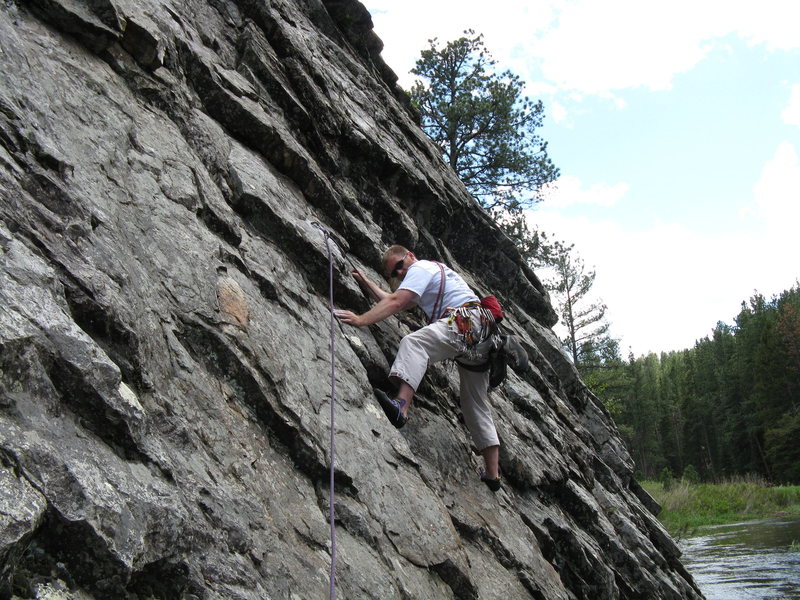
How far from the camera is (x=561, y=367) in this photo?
1208cm

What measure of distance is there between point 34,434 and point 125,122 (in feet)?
10.6

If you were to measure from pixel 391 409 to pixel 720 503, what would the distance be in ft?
86.2

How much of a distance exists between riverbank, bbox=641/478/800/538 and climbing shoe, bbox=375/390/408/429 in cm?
1965

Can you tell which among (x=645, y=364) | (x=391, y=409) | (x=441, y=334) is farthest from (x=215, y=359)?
(x=645, y=364)

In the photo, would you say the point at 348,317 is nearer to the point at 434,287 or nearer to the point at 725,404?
the point at 434,287

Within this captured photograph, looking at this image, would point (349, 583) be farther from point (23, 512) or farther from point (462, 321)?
point (462, 321)

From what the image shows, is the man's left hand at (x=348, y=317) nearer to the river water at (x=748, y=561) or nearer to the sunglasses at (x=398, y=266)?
the sunglasses at (x=398, y=266)

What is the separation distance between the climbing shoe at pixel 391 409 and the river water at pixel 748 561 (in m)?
6.78

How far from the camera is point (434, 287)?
6297 mm

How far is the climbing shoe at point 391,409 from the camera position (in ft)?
17.4

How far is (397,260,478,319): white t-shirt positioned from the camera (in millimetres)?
6148

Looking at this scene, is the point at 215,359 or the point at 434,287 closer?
the point at 215,359

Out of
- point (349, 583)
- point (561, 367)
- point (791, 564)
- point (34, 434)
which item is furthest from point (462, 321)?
point (791, 564)

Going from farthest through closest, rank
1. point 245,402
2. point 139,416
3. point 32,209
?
point 245,402
point 32,209
point 139,416
